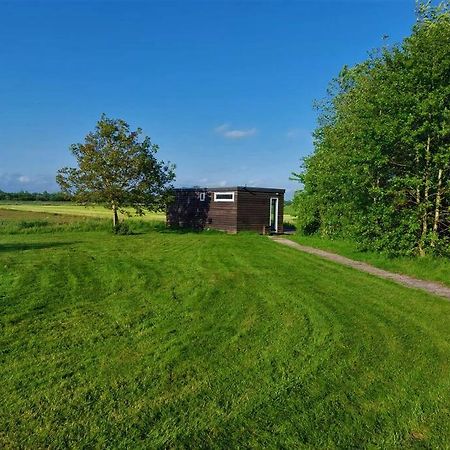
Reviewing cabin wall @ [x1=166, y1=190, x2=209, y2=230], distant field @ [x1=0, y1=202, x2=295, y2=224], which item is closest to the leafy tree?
cabin wall @ [x1=166, y1=190, x2=209, y2=230]

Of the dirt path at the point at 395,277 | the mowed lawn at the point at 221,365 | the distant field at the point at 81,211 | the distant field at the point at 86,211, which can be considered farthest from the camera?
the distant field at the point at 81,211

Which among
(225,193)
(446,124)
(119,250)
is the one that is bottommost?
(119,250)

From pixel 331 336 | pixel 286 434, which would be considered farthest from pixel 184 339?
pixel 286 434

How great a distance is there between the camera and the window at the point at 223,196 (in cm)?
2646

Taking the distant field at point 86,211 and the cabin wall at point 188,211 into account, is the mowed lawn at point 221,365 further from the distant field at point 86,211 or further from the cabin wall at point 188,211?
the distant field at point 86,211

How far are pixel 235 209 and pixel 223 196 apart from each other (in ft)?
4.97

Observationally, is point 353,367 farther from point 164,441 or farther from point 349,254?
point 349,254

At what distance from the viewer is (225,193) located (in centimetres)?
2681

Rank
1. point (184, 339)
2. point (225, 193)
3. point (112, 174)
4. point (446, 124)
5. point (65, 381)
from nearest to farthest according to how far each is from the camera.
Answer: point (65, 381) < point (184, 339) < point (446, 124) < point (112, 174) < point (225, 193)

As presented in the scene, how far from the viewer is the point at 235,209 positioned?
26.0 meters

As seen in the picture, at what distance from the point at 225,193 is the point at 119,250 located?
11.5 metres

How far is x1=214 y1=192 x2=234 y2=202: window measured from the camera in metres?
26.5

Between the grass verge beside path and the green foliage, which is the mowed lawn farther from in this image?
the green foliage

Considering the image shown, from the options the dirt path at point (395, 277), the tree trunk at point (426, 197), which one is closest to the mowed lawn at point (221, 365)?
the dirt path at point (395, 277)
